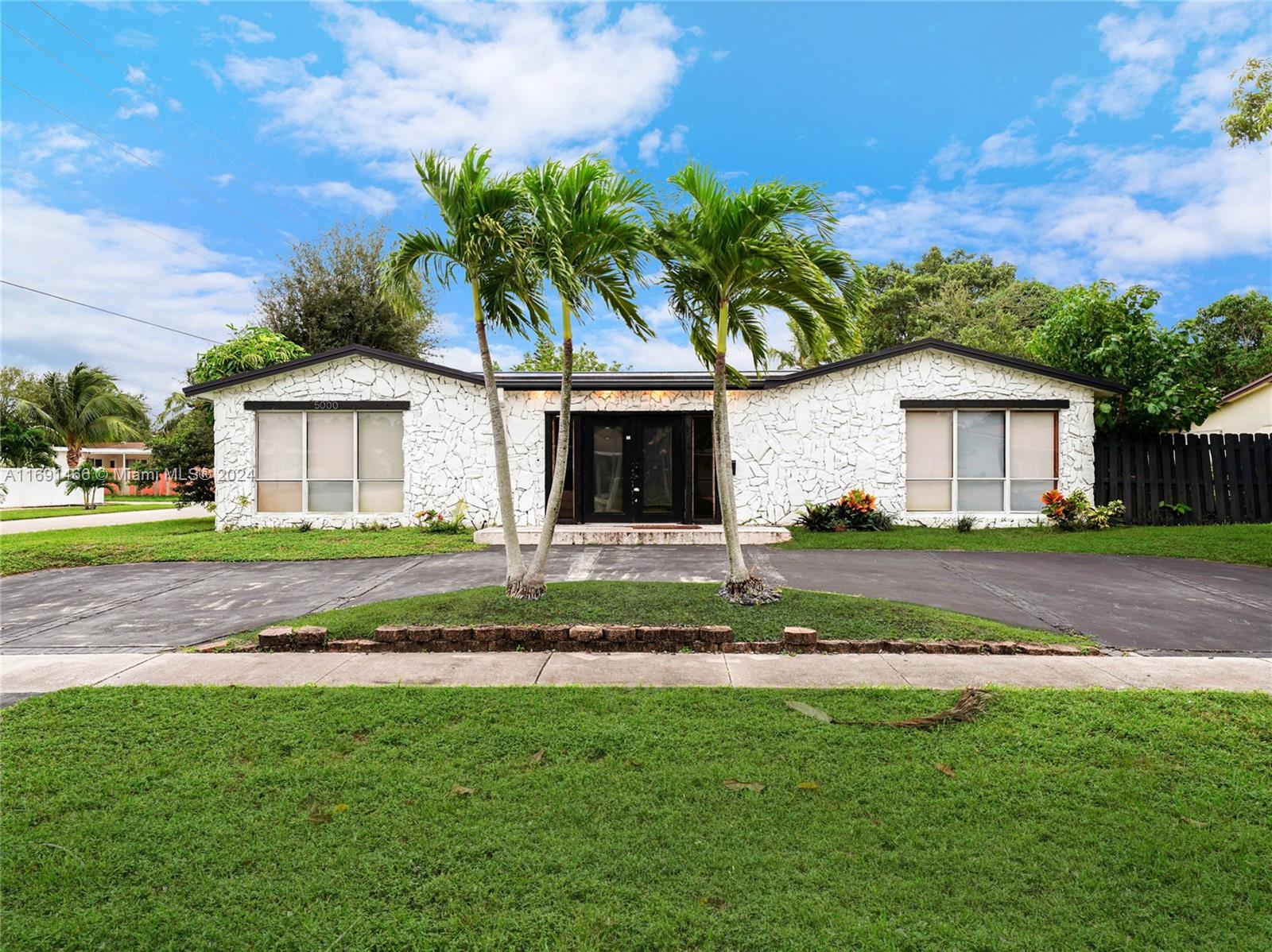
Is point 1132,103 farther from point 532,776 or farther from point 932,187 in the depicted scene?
point 532,776

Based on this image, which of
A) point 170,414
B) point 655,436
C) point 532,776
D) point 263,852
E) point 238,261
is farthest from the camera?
point 170,414

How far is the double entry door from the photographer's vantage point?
13.7 m

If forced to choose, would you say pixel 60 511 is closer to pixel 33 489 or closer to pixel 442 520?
pixel 33 489

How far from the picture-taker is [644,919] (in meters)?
2.08

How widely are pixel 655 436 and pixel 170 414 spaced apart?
2702cm

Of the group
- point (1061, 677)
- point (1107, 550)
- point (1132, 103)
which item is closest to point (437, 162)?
point (1061, 677)

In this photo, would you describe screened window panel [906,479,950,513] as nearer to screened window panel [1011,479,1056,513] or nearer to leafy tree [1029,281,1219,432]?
screened window panel [1011,479,1056,513]

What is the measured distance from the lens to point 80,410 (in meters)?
28.2

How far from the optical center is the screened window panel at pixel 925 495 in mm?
13586

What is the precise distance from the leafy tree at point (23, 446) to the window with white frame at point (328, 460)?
17.8 metres

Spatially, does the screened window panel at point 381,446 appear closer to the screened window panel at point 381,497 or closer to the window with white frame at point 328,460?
the window with white frame at point 328,460

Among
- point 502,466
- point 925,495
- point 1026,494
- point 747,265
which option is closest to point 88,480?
point 502,466

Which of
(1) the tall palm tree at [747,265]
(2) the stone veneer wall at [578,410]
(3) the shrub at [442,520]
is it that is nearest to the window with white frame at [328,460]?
(2) the stone veneer wall at [578,410]

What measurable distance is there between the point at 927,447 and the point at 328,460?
12.7 m
